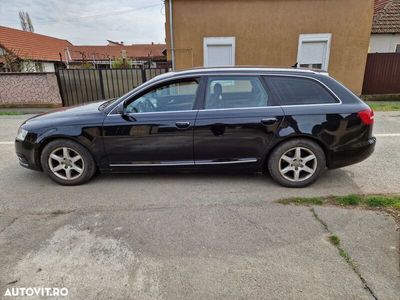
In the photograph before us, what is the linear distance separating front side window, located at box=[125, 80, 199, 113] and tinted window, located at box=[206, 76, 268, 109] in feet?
0.78

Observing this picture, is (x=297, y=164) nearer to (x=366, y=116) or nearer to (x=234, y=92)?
(x=366, y=116)

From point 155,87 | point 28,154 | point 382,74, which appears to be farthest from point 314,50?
point 28,154

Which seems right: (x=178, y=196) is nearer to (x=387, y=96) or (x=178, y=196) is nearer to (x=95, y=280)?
(x=95, y=280)

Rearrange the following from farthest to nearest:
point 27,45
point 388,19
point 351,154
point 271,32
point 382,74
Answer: point 27,45 < point 388,19 < point 382,74 < point 271,32 < point 351,154

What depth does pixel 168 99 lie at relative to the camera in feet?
11.9

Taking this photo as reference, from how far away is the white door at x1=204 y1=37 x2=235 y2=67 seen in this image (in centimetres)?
1030

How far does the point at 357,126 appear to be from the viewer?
3387 millimetres

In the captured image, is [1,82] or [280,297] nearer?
[280,297]

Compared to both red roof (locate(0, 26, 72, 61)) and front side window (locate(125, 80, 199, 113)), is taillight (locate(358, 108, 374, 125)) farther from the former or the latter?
red roof (locate(0, 26, 72, 61))

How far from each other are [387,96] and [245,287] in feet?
40.9

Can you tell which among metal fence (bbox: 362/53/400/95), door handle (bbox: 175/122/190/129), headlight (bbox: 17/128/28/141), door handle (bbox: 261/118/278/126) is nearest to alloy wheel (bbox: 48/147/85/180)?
headlight (bbox: 17/128/28/141)

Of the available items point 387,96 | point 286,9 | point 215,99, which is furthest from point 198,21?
point 387,96

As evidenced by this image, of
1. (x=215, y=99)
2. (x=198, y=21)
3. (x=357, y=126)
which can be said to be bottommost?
(x=357, y=126)

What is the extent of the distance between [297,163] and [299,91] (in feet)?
3.10
